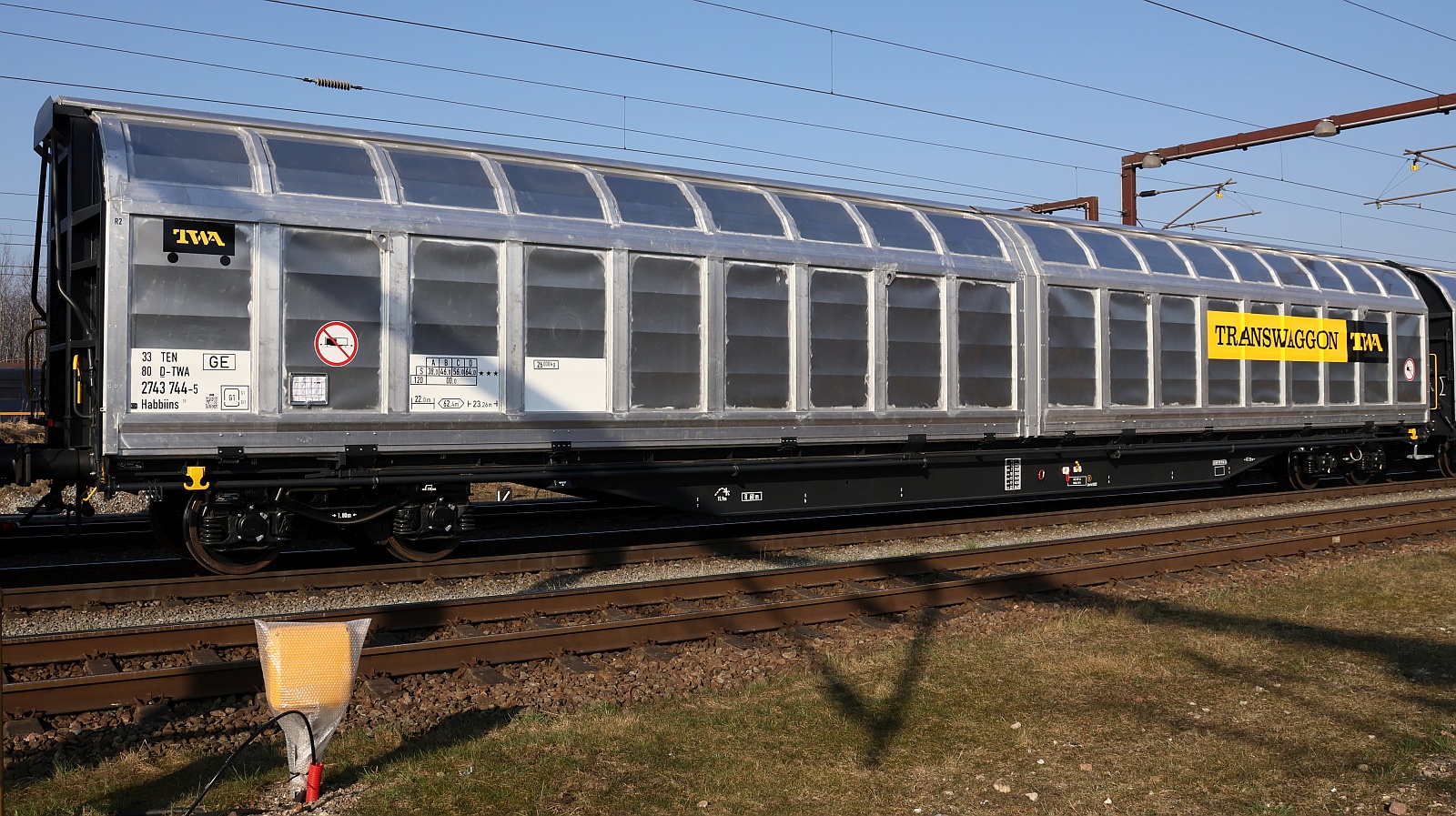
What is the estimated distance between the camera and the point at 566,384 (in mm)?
10445

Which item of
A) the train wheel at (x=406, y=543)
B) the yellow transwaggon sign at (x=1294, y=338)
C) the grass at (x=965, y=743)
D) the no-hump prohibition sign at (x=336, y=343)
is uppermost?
the yellow transwaggon sign at (x=1294, y=338)

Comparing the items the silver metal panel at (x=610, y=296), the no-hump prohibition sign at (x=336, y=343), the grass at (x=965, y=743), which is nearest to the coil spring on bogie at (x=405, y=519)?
the silver metal panel at (x=610, y=296)

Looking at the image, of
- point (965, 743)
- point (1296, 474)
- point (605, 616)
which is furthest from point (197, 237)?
point (1296, 474)

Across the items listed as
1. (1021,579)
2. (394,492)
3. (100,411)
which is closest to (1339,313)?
(1021,579)

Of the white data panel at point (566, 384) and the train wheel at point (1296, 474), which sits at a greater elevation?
the white data panel at point (566, 384)

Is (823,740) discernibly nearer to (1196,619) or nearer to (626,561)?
(1196,619)

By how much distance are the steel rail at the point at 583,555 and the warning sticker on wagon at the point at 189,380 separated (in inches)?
62.5

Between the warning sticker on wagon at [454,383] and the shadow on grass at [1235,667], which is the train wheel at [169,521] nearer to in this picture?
the warning sticker on wagon at [454,383]

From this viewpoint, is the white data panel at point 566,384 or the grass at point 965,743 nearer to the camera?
the grass at point 965,743

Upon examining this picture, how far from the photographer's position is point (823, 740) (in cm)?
587

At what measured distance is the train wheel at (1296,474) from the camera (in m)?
18.1

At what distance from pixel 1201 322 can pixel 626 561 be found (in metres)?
9.38

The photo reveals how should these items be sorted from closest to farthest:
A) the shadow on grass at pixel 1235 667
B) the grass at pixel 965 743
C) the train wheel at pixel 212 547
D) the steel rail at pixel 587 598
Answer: the grass at pixel 965 743 < the shadow on grass at pixel 1235 667 < the steel rail at pixel 587 598 < the train wheel at pixel 212 547

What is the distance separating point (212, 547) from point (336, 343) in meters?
2.06
